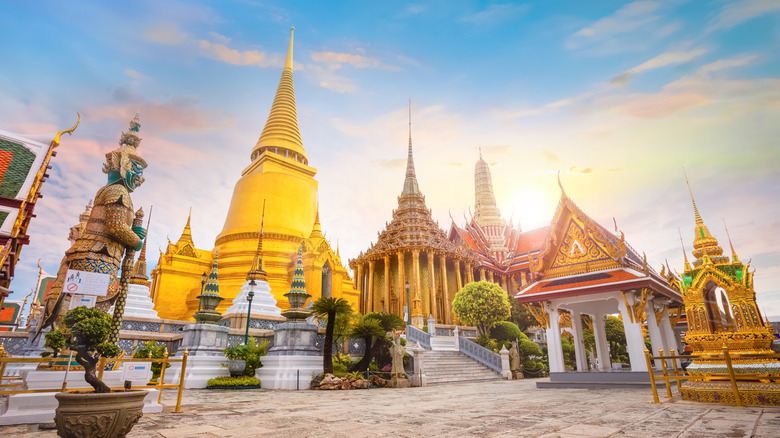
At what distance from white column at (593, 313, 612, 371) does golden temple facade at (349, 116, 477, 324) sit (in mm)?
13926

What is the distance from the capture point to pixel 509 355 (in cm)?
1869

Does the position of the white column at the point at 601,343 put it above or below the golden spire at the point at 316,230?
below

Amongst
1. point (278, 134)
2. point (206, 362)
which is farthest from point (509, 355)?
point (278, 134)

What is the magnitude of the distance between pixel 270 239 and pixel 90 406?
22.3m

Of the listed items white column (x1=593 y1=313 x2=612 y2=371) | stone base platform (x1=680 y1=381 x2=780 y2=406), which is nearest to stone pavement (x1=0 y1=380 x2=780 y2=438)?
stone base platform (x1=680 y1=381 x2=780 y2=406)

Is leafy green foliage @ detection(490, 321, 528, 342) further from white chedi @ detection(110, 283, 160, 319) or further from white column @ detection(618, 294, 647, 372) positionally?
white chedi @ detection(110, 283, 160, 319)

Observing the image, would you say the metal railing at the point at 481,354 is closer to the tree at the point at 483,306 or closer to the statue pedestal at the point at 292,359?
the tree at the point at 483,306

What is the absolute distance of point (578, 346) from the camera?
43.9ft

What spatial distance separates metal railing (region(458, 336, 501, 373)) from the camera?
1838 cm

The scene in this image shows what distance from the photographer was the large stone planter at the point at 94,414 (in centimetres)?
341

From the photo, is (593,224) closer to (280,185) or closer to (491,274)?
(280,185)

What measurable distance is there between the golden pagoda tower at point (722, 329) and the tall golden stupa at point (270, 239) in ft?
59.7

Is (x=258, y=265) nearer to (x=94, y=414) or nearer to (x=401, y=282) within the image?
(x=401, y=282)

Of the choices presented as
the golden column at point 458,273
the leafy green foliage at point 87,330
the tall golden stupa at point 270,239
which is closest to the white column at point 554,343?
the leafy green foliage at point 87,330
